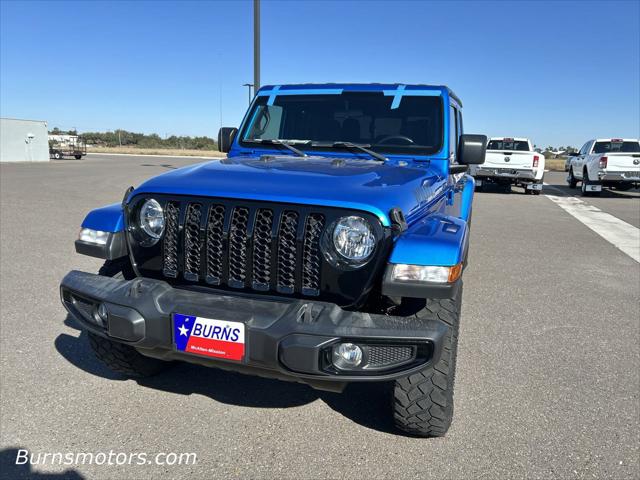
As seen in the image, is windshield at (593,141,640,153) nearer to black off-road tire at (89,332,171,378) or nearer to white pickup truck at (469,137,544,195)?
white pickup truck at (469,137,544,195)

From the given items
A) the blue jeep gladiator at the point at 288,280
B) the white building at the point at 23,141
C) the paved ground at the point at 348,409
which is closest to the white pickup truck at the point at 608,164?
the paved ground at the point at 348,409

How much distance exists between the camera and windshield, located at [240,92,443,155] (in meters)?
3.71

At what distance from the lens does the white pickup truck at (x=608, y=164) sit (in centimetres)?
1441

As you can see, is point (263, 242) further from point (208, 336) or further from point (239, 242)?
point (208, 336)

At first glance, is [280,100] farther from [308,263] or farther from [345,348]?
[345,348]

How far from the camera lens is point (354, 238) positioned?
7.58ft

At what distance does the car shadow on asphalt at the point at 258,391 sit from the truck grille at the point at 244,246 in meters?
0.89

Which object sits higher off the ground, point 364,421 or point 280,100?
point 280,100

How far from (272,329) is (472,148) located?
2362 mm

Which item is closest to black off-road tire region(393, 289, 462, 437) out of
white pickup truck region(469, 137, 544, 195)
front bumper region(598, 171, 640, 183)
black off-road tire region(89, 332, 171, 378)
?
black off-road tire region(89, 332, 171, 378)

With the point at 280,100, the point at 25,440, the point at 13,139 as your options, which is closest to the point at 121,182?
the point at 280,100

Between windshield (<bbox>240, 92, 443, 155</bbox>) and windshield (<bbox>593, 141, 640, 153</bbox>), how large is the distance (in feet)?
47.6

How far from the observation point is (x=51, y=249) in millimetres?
6574

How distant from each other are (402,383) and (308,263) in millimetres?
755
